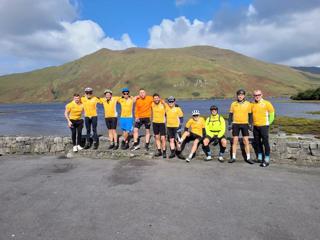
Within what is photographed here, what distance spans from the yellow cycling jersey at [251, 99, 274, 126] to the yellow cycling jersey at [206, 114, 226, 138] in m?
1.26

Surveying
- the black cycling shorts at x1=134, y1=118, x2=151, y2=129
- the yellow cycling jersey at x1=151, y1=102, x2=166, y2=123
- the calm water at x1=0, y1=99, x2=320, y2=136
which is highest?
the yellow cycling jersey at x1=151, y1=102, x2=166, y2=123

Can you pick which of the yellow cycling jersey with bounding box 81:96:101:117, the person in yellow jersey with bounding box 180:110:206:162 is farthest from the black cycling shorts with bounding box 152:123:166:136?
the yellow cycling jersey with bounding box 81:96:101:117

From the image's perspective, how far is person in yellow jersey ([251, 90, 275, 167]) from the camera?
32.4 feet

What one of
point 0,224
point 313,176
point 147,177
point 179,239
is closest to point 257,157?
point 313,176

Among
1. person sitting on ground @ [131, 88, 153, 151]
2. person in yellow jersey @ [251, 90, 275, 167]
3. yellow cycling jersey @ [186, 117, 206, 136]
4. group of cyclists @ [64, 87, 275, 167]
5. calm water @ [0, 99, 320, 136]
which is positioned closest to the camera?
person in yellow jersey @ [251, 90, 275, 167]

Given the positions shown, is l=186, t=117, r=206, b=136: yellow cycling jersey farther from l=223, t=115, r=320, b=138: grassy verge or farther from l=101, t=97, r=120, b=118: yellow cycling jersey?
l=223, t=115, r=320, b=138: grassy verge

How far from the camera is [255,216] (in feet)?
19.1

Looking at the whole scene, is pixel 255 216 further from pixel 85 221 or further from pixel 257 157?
pixel 257 157

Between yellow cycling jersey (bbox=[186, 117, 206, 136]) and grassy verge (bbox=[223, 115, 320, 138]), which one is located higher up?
yellow cycling jersey (bbox=[186, 117, 206, 136])

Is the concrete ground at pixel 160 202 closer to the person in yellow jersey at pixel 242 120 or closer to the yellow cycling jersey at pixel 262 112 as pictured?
the person in yellow jersey at pixel 242 120

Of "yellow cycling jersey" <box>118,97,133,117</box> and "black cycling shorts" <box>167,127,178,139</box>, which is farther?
"yellow cycling jersey" <box>118,97,133,117</box>

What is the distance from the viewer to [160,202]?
21.7ft

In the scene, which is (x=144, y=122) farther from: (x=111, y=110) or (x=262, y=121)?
(x=262, y=121)

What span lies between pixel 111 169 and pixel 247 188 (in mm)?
4525
